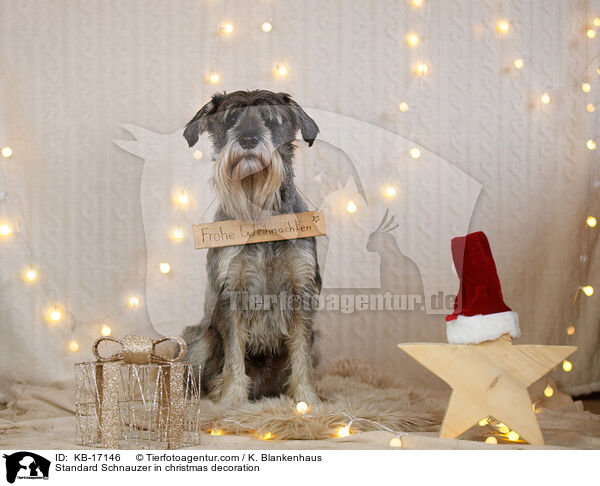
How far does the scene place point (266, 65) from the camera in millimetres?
2578

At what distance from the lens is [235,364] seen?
84.6 inches

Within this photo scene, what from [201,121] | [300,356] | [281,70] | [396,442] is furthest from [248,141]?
[396,442]

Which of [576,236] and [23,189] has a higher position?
[23,189]

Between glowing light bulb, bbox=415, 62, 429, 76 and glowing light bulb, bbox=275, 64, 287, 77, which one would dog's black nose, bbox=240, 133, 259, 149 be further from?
glowing light bulb, bbox=415, 62, 429, 76

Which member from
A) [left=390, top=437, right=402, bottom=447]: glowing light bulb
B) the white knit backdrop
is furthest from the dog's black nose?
[left=390, top=437, right=402, bottom=447]: glowing light bulb

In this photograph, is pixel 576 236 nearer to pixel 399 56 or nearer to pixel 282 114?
pixel 399 56

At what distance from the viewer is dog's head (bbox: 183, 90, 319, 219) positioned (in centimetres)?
208

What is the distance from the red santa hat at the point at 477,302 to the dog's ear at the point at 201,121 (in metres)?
0.92

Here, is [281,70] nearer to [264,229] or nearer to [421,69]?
[421,69]

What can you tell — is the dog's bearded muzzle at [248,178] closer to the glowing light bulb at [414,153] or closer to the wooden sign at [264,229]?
the wooden sign at [264,229]

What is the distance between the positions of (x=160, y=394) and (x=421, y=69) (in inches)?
64.1

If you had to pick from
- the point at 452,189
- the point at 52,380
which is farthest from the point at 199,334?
the point at 452,189
